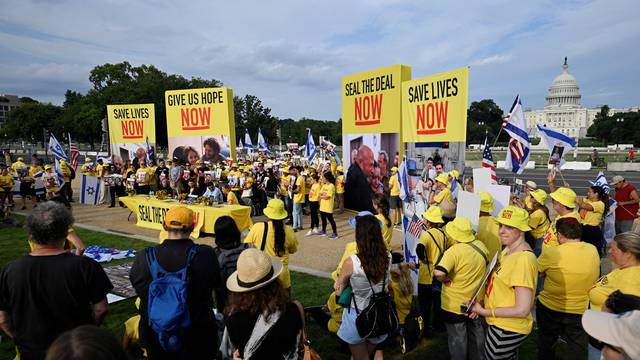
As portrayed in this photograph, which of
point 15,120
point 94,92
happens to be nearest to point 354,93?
point 94,92

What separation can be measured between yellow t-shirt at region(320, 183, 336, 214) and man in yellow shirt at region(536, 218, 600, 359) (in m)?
7.28

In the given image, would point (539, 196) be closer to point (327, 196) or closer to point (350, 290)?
point (350, 290)

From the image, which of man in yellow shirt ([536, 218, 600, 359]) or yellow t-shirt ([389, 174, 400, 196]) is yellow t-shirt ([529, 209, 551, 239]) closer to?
man in yellow shirt ([536, 218, 600, 359])

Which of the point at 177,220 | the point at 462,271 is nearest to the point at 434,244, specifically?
the point at 462,271

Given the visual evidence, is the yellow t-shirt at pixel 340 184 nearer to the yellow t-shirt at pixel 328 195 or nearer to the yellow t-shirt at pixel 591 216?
the yellow t-shirt at pixel 328 195

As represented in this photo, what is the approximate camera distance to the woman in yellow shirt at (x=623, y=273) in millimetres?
3215

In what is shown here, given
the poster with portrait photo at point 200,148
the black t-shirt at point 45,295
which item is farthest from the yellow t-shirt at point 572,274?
the poster with portrait photo at point 200,148

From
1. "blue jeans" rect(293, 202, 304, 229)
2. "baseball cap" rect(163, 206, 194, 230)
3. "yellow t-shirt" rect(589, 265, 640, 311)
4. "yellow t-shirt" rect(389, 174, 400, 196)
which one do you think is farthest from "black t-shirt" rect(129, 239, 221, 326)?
"yellow t-shirt" rect(389, 174, 400, 196)

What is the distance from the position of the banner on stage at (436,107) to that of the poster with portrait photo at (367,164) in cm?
100

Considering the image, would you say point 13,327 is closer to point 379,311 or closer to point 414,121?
point 379,311

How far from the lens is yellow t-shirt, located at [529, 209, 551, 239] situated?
6387 millimetres

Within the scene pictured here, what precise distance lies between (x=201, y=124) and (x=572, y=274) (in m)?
16.1

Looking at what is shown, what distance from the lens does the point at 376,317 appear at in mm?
3527

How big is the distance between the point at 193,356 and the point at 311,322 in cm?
268
